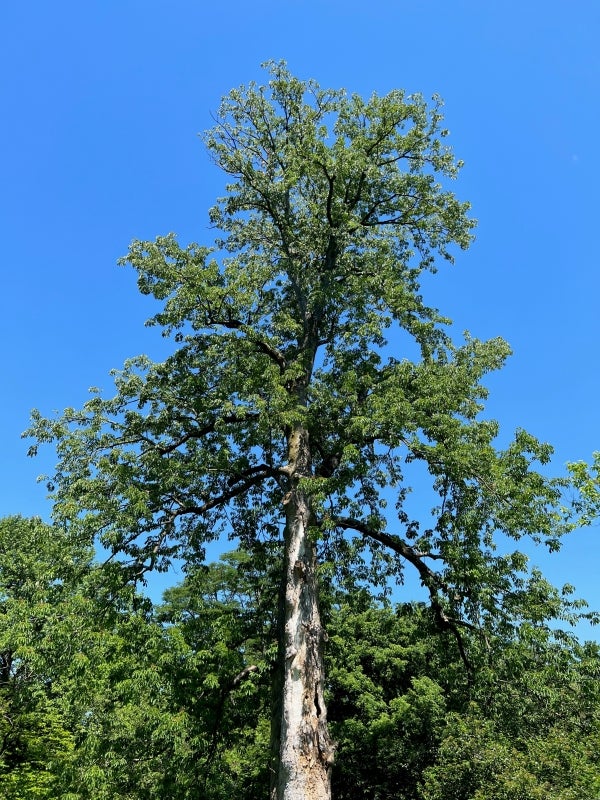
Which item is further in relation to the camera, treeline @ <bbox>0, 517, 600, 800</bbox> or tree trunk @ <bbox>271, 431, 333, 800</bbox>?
treeline @ <bbox>0, 517, 600, 800</bbox>

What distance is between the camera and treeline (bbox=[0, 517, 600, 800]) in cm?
819

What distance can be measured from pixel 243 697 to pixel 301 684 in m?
2.82

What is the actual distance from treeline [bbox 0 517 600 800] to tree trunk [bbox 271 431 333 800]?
4.35 feet

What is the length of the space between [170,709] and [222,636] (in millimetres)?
1275

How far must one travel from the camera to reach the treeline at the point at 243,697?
8.19 meters

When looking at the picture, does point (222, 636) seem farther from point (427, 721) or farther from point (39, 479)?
point (427, 721)

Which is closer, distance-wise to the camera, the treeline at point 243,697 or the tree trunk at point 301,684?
the tree trunk at point 301,684

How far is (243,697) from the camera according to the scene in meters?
10.1

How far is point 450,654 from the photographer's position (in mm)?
10602

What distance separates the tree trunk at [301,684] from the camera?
23.8ft

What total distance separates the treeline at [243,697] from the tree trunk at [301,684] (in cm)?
133

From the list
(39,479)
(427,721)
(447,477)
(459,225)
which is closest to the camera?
(447,477)

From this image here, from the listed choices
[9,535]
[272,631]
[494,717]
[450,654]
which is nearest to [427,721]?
[494,717]

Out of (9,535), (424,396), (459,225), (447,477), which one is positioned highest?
(459,225)
